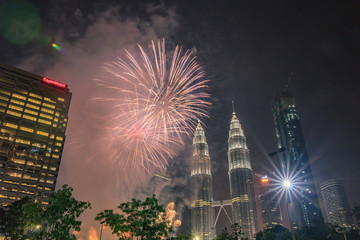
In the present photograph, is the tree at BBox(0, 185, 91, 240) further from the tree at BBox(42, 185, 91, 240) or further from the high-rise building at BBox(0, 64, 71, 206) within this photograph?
the high-rise building at BBox(0, 64, 71, 206)

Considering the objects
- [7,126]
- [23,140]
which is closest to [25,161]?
[23,140]

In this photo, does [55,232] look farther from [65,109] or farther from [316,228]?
[65,109]

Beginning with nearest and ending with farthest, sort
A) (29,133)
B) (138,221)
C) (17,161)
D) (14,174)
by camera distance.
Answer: (138,221) < (14,174) < (17,161) < (29,133)

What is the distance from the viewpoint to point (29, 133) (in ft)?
577

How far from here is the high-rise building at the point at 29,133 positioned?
533 feet

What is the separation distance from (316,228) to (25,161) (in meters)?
159

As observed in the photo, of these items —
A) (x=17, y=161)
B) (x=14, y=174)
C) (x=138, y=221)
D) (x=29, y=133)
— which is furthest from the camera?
(x=29, y=133)

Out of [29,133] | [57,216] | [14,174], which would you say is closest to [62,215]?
[57,216]

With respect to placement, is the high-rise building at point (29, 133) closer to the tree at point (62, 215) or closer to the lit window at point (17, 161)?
the lit window at point (17, 161)

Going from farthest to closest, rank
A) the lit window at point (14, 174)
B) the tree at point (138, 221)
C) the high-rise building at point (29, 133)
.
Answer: the high-rise building at point (29, 133)
the lit window at point (14, 174)
the tree at point (138, 221)

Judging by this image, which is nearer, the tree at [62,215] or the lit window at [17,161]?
the tree at [62,215]

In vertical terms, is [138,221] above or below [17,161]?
below

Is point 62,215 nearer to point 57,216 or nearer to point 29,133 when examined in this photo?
point 57,216

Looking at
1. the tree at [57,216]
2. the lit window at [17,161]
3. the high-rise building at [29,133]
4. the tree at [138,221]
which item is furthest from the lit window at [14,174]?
the tree at [138,221]
